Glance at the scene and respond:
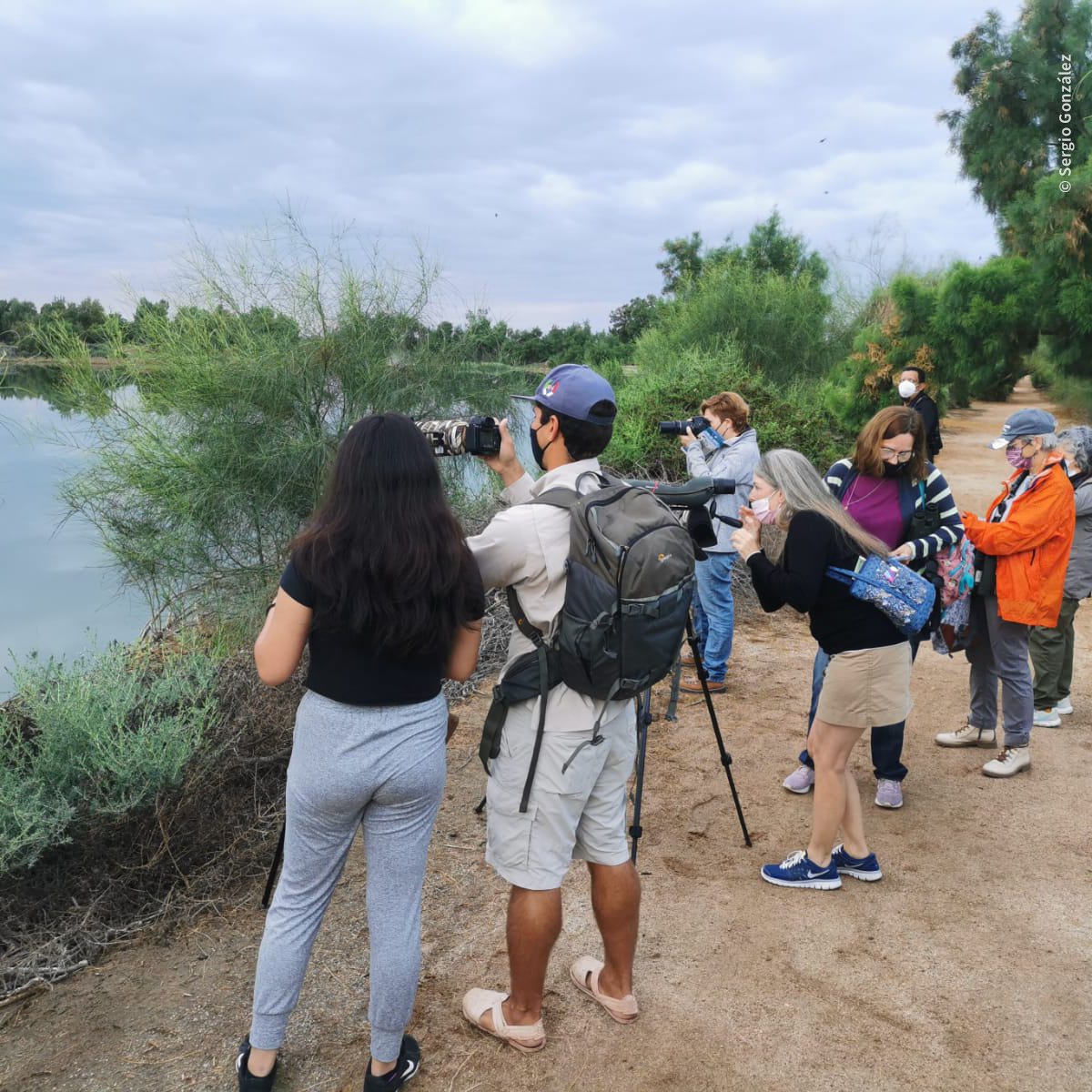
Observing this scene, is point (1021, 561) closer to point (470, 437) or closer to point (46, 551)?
point (470, 437)

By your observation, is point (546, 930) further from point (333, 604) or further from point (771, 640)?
point (771, 640)

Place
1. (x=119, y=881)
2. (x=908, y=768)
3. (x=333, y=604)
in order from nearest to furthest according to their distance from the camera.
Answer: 1. (x=333, y=604)
2. (x=119, y=881)
3. (x=908, y=768)

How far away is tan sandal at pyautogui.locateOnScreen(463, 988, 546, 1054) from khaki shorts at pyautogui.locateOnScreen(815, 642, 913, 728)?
148 centimetres

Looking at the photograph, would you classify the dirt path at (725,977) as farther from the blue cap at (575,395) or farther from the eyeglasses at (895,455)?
the blue cap at (575,395)

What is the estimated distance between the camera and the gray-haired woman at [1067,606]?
16.1 ft

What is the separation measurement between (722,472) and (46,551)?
5993 mm

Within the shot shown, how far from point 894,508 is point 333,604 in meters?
2.82

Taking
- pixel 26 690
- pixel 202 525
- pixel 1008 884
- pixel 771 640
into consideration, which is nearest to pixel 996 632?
pixel 1008 884

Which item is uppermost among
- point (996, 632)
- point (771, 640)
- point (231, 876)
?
point (996, 632)

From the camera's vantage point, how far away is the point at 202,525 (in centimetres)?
668

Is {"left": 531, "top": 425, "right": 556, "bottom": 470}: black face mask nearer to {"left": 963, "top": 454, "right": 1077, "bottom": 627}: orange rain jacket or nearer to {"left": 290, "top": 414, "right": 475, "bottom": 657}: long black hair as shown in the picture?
{"left": 290, "top": 414, "right": 475, "bottom": 657}: long black hair

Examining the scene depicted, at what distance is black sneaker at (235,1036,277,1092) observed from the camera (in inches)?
87.6

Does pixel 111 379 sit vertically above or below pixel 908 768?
above

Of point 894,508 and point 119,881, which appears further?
point 894,508
